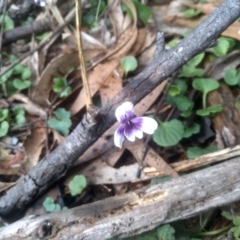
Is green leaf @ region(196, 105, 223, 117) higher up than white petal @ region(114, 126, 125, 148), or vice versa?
white petal @ region(114, 126, 125, 148)

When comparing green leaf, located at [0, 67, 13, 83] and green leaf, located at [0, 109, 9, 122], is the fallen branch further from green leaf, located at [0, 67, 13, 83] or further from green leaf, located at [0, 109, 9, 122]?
A: green leaf, located at [0, 67, 13, 83]

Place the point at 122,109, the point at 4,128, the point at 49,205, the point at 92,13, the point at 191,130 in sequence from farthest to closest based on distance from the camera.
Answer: the point at 92,13 → the point at 4,128 → the point at 191,130 → the point at 49,205 → the point at 122,109

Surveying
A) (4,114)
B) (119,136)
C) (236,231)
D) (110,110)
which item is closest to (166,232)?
(236,231)

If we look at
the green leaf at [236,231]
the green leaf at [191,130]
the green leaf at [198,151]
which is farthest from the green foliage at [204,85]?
the green leaf at [236,231]

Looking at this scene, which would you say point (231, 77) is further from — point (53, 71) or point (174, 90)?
point (53, 71)

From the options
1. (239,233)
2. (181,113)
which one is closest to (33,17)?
(181,113)

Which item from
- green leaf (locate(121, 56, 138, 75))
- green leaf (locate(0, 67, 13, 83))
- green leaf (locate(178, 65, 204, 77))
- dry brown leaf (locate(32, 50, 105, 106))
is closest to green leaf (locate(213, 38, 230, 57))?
green leaf (locate(178, 65, 204, 77))
